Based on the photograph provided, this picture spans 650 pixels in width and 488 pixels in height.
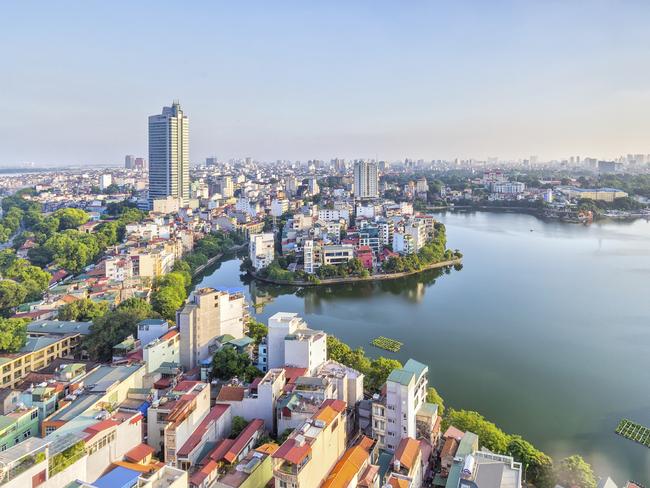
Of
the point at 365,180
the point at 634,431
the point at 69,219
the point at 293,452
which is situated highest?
the point at 365,180

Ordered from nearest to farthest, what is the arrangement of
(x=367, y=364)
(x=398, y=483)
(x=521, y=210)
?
(x=398, y=483), (x=367, y=364), (x=521, y=210)

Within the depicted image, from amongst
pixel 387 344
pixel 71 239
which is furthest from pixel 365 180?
pixel 387 344

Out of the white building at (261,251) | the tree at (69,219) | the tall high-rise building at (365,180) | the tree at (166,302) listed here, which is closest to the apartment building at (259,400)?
the tree at (166,302)

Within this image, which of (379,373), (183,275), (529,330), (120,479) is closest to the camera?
(120,479)

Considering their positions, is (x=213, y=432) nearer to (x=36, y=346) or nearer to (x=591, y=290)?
(x=36, y=346)

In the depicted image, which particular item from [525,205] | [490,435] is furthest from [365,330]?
[525,205]

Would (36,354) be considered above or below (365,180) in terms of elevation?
below

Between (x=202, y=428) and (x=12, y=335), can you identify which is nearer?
(x=202, y=428)

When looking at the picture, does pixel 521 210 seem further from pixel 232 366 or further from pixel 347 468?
pixel 347 468
